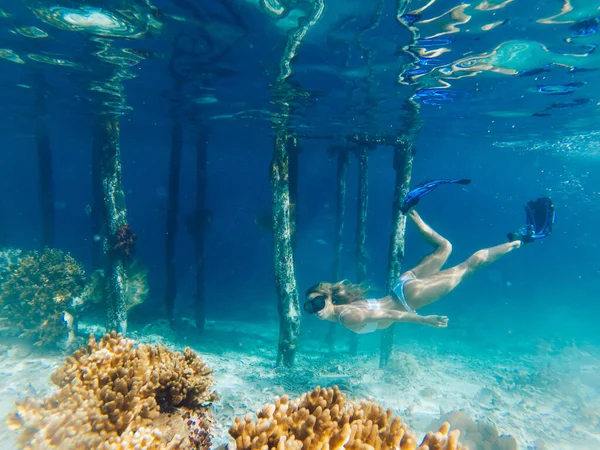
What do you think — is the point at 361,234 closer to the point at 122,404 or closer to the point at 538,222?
the point at 538,222

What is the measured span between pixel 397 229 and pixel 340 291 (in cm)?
634

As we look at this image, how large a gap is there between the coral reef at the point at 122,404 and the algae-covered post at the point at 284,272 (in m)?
6.63

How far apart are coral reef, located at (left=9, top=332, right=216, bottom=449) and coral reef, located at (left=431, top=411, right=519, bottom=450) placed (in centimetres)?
608

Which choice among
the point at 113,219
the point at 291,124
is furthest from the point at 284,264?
the point at 291,124

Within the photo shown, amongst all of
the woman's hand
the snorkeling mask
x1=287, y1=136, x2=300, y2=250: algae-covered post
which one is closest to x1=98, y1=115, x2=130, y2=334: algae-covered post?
x1=287, y1=136, x2=300, y2=250: algae-covered post

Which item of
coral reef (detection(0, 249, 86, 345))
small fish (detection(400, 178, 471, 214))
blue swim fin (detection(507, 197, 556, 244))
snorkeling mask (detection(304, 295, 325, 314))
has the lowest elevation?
coral reef (detection(0, 249, 86, 345))

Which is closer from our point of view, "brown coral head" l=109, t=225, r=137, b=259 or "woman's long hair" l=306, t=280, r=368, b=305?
"woman's long hair" l=306, t=280, r=368, b=305

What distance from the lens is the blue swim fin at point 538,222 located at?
860 centimetres

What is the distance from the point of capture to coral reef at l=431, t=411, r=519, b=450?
7935mm

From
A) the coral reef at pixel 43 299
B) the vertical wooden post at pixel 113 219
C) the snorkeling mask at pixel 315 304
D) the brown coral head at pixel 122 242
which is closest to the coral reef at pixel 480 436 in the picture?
the snorkeling mask at pixel 315 304

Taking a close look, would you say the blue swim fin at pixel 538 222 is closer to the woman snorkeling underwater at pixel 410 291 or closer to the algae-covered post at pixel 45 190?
the woman snorkeling underwater at pixel 410 291

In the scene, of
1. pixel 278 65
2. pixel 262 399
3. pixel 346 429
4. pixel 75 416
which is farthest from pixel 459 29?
pixel 75 416

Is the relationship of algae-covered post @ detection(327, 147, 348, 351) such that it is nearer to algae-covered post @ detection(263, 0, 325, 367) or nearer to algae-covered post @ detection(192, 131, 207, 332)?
algae-covered post @ detection(192, 131, 207, 332)

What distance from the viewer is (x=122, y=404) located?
3.82 m
